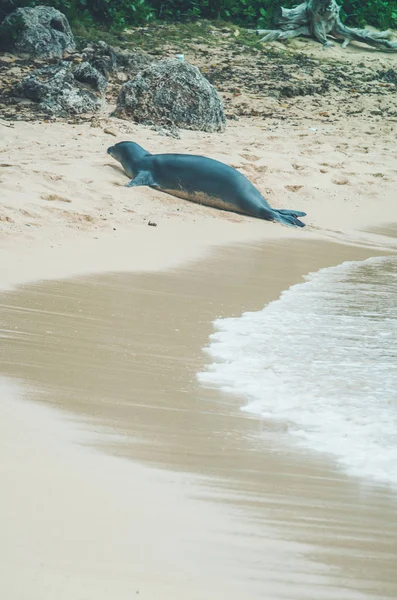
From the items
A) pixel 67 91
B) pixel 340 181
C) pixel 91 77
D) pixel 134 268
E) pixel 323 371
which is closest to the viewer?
pixel 323 371

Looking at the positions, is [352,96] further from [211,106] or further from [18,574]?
[18,574]

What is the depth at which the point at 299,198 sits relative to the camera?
8375 mm

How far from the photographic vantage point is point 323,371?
10.6 ft

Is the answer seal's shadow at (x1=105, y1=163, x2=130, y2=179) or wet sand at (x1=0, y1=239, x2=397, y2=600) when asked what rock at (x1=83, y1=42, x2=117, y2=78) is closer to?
seal's shadow at (x1=105, y1=163, x2=130, y2=179)

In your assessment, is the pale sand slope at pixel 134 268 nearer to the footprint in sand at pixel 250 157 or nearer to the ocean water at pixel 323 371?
the footprint in sand at pixel 250 157

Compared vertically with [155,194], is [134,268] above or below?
above

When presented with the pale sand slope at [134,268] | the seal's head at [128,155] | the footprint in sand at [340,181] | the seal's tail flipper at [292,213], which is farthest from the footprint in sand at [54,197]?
the footprint in sand at [340,181]

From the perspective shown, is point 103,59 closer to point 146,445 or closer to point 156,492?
point 146,445

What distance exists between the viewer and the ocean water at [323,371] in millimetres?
2525

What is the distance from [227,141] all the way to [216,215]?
2775 millimetres

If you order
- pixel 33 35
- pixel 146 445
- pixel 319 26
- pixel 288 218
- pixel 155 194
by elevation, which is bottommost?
pixel 33 35

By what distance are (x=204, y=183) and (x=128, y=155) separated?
36.1 inches

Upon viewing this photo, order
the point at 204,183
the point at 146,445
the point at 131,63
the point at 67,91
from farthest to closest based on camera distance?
the point at 131,63 → the point at 67,91 → the point at 204,183 → the point at 146,445

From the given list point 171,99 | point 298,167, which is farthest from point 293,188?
point 171,99
